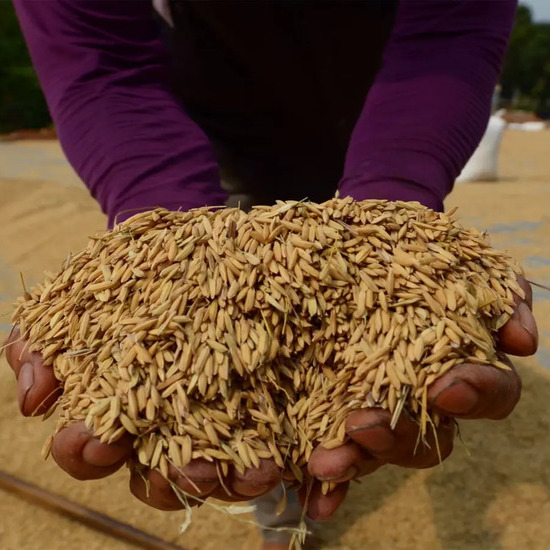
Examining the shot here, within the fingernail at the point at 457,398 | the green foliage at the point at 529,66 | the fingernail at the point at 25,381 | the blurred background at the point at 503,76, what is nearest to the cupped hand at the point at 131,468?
the fingernail at the point at 25,381

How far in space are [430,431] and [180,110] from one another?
0.84m

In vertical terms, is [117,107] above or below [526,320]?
above

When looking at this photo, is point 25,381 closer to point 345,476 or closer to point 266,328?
point 266,328

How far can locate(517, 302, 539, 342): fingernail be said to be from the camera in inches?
Result: 35.6

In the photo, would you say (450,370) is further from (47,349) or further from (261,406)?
(47,349)

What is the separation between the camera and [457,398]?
→ 80 centimetres

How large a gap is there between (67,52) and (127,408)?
33.4 inches

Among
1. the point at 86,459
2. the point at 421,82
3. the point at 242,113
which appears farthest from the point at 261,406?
the point at 242,113

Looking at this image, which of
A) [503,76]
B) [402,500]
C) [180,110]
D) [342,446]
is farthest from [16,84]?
[503,76]

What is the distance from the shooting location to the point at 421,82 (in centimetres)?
129

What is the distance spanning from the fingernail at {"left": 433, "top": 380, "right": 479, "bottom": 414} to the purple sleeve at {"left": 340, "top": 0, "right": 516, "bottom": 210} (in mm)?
435

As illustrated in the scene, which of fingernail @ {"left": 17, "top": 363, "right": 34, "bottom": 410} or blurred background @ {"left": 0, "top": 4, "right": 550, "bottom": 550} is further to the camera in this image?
blurred background @ {"left": 0, "top": 4, "right": 550, "bottom": 550}

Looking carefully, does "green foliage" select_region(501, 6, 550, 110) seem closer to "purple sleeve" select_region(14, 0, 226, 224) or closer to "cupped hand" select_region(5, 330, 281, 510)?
"purple sleeve" select_region(14, 0, 226, 224)

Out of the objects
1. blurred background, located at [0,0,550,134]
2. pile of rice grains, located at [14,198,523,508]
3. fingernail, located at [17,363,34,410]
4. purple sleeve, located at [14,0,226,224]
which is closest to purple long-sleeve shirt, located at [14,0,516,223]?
purple sleeve, located at [14,0,226,224]
